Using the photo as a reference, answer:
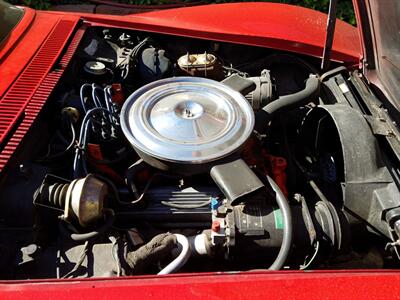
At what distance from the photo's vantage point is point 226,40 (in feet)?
7.17

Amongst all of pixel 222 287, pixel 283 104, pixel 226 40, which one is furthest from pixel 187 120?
pixel 226 40

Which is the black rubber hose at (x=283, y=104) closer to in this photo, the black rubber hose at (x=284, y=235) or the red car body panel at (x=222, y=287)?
the black rubber hose at (x=284, y=235)

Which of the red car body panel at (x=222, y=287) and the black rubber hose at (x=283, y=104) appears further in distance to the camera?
the black rubber hose at (x=283, y=104)

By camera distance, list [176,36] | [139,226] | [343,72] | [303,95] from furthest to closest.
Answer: [176,36], [343,72], [303,95], [139,226]

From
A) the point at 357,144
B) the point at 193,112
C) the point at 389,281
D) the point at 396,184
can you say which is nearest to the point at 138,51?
the point at 193,112

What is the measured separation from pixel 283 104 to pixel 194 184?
18.9 inches

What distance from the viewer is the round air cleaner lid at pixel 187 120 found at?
148 centimetres

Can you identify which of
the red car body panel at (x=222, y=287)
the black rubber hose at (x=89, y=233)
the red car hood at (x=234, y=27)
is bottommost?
the red car body panel at (x=222, y=287)

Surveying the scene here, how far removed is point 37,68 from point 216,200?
0.93 metres

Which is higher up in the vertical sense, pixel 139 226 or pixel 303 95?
pixel 303 95

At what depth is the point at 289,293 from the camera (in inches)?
44.4

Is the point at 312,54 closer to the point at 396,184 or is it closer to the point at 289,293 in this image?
the point at 396,184

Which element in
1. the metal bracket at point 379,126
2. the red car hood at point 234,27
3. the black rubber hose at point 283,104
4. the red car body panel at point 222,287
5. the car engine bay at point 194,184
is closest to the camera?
the red car body panel at point 222,287

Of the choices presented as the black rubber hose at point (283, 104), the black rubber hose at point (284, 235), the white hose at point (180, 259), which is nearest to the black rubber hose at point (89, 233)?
the white hose at point (180, 259)
